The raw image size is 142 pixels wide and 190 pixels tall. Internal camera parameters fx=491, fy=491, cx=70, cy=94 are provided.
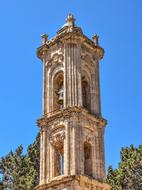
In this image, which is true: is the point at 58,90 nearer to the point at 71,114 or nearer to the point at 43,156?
the point at 71,114

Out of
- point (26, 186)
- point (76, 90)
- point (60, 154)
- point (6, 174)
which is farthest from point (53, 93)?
point (6, 174)

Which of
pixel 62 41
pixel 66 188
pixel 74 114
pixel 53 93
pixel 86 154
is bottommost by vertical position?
pixel 66 188

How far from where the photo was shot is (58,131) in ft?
98.7

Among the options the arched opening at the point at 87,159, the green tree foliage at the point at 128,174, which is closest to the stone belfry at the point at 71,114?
the arched opening at the point at 87,159

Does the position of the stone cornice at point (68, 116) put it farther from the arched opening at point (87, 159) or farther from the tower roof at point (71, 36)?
the tower roof at point (71, 36)

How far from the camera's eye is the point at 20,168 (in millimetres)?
44125

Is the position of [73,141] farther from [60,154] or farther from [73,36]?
[73,36]

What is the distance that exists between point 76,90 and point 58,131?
287cm

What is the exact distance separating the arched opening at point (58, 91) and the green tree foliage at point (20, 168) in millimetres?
11168

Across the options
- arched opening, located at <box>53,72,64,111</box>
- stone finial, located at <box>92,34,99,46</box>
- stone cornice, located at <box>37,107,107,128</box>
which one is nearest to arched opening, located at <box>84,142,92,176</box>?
stone cornice, located at <box>37,107,107,128</box>

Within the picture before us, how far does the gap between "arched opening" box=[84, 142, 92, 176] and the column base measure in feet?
3.87

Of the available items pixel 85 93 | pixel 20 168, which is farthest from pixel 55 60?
pixel 20 168

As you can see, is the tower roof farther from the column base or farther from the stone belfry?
the column base

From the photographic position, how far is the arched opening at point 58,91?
105 feet
